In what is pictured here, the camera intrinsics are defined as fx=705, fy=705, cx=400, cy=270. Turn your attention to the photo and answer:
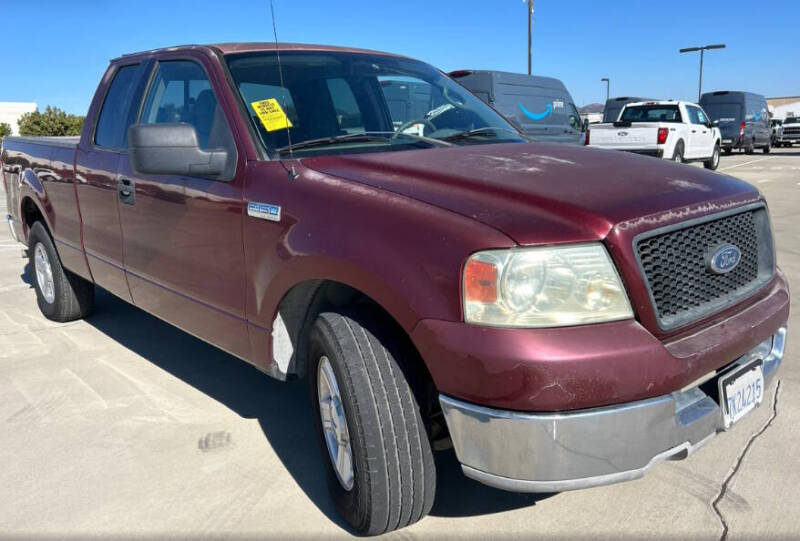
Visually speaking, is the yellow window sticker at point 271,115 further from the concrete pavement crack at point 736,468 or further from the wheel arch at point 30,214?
the wheel arch at point 30,214

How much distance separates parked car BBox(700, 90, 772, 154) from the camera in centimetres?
2773

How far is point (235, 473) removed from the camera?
298cm

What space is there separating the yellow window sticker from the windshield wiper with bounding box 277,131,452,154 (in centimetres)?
11

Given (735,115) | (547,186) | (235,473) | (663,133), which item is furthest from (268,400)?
(735,115)

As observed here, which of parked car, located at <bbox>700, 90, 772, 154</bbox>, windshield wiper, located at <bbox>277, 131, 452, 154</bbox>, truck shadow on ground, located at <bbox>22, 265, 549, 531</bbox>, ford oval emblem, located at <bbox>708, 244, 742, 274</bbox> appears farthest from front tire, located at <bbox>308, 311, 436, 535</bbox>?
parked car, located at <bbox>700, 90, 772, 154</bbox>

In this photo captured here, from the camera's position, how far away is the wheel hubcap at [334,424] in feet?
8.09

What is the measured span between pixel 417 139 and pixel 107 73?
2.30 meters

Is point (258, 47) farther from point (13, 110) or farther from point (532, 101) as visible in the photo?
point (13, 110)

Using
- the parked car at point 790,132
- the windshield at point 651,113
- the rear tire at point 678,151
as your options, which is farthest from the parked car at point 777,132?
the rear tire at point 678,151

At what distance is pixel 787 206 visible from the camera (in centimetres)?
1130

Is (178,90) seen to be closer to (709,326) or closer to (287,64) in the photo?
(287,64)

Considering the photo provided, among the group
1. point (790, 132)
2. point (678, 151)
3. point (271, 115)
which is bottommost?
point (790, 132)

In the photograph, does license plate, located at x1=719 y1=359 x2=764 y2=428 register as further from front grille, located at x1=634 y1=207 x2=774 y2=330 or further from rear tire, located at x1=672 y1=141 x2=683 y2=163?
rear tire, located at x1=672 y1=141 x2=683 y2=163

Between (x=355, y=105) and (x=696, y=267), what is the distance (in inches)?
70.8
